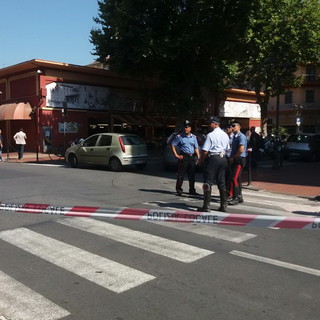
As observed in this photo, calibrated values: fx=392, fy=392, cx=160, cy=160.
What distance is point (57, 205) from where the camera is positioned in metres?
8.20

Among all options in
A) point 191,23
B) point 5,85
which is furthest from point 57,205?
point 5,85

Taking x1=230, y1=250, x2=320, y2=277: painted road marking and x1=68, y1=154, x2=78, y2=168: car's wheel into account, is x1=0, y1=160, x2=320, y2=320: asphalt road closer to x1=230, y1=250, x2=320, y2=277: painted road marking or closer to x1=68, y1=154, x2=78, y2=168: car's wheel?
x1=230, y1=250, x2=320, y2=277: painted road marking

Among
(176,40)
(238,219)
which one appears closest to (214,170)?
(238,219)

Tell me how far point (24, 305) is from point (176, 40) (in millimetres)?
17591

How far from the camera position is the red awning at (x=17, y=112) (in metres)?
25.0

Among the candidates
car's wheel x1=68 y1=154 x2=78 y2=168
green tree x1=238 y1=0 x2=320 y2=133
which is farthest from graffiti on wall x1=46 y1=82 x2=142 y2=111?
car's wheel x1=68 y1=154 x2=78 y2=168

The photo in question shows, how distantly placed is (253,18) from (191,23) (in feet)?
11.4

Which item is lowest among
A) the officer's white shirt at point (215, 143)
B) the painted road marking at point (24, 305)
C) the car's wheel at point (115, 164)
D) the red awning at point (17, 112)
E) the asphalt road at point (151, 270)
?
the painted road marking at point (24, 305)

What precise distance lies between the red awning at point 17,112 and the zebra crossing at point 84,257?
1991cm

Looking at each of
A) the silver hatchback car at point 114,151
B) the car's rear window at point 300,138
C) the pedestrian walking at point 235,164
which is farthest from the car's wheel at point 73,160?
the car's rear window at point 300,138

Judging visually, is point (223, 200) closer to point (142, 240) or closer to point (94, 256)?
point (142, 240)

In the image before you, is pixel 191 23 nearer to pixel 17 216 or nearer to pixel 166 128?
pixel 166 128

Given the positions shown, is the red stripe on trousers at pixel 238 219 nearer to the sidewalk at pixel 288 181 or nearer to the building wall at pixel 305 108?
the sidewalk at pixel 288 181

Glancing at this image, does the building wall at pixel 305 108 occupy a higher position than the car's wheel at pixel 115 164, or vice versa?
the building wall at pixel 305 108
